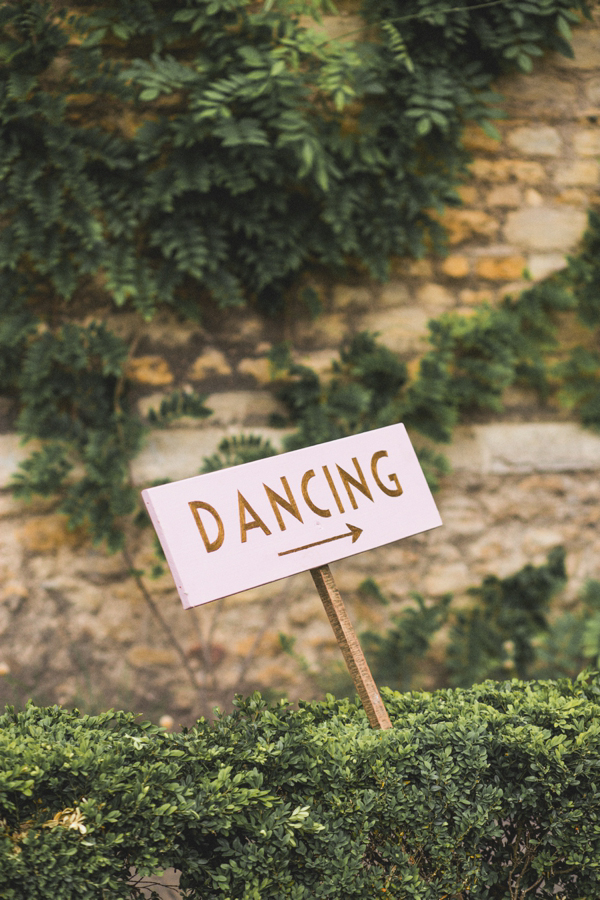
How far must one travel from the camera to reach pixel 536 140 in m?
2.88

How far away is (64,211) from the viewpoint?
234 centimetres

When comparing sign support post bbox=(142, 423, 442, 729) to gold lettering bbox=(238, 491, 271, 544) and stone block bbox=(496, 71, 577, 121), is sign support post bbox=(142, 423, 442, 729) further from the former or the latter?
stone block bbox=(496, 71, 577, 121)

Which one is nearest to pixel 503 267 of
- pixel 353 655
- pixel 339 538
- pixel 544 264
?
pixel 544 264

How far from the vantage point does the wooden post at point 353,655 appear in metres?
1.28

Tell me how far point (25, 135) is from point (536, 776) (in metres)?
2.55

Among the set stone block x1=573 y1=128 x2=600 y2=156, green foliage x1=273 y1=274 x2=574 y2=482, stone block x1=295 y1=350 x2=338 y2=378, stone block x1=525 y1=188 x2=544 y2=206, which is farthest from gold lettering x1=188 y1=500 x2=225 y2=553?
stone block x1=573 y1=128 x2=600 y2=156

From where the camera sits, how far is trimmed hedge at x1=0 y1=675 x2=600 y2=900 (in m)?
1.01

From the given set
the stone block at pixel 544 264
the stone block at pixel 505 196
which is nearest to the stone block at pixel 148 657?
the stone block at pixel 544 264

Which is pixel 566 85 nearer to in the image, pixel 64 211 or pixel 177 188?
pixel 177 188

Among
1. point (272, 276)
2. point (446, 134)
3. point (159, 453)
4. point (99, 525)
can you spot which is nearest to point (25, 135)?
point (272, 276)

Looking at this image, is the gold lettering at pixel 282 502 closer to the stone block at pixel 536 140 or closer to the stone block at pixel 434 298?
the stone block at pixel 434 298

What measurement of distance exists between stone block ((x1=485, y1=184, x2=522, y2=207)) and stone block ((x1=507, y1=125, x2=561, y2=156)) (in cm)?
17

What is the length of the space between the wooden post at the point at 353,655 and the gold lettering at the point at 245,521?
0.16 m

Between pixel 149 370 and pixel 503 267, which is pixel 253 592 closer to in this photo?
pixel 149 370
